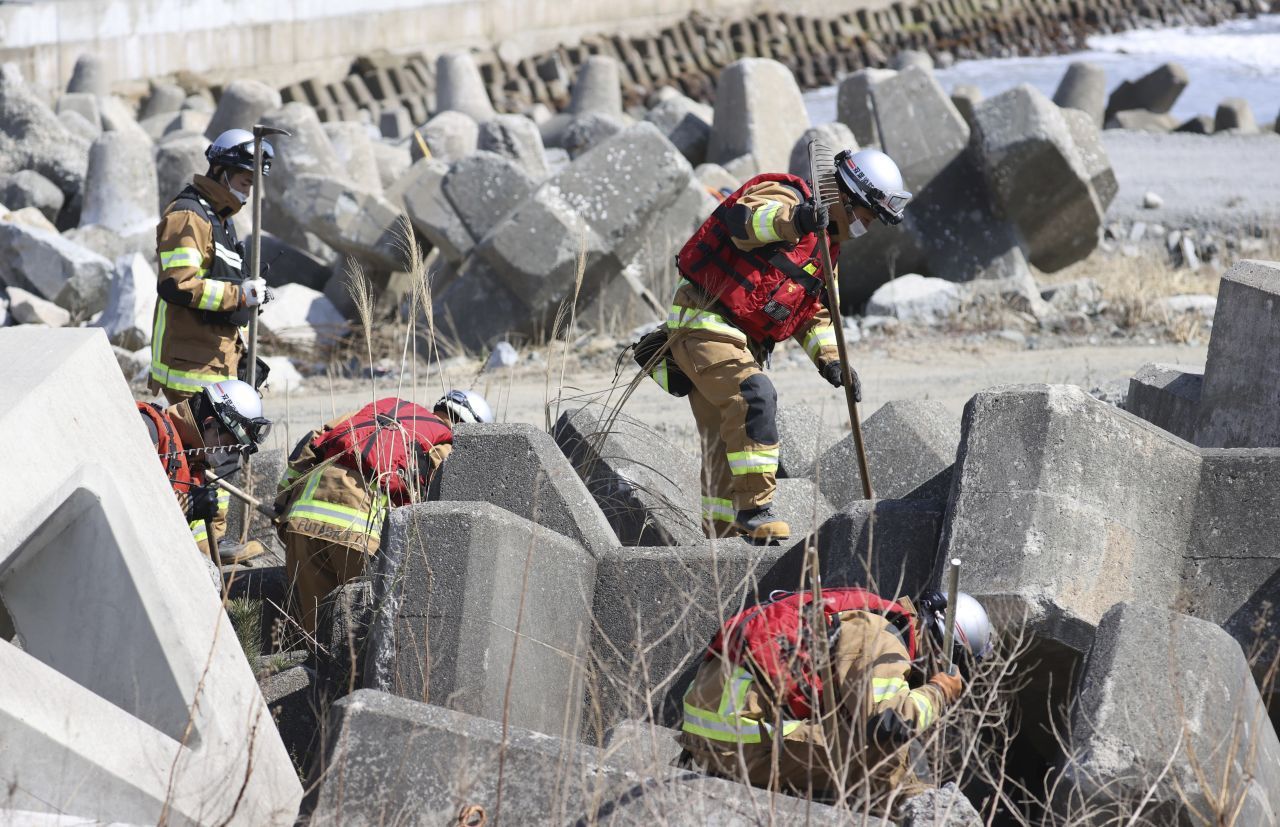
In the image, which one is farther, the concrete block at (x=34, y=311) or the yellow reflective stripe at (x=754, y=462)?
the concrete block at (x=34, y=311)

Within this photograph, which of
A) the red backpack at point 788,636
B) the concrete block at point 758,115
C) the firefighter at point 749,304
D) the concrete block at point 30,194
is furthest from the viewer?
the concrete block at point 758,115

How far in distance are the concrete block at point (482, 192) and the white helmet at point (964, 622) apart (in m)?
6.77

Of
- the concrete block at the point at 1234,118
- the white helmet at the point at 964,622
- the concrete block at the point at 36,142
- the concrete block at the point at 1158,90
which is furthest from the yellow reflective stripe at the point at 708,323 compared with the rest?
the concrete block at the point at 1158,90

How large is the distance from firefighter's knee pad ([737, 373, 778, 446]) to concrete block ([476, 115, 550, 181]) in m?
7.88

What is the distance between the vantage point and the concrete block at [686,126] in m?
14.0

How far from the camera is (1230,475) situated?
14.4 feet

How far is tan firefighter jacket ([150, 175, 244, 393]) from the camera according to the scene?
20.0 ft

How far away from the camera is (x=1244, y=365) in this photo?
5418 millimetres

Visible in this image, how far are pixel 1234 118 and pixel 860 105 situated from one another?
8.13 metres

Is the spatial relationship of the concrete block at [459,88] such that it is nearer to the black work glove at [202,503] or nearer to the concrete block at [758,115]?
the concrete block at [758,115]

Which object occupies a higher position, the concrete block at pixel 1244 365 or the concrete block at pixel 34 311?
the concrete block at pixel 1244 365

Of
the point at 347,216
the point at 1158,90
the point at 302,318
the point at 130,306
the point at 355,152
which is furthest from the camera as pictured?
the point at 1158,90

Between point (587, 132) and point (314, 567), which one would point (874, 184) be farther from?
point (587, 132)

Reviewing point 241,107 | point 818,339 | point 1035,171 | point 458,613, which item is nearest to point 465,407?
point 818,339
